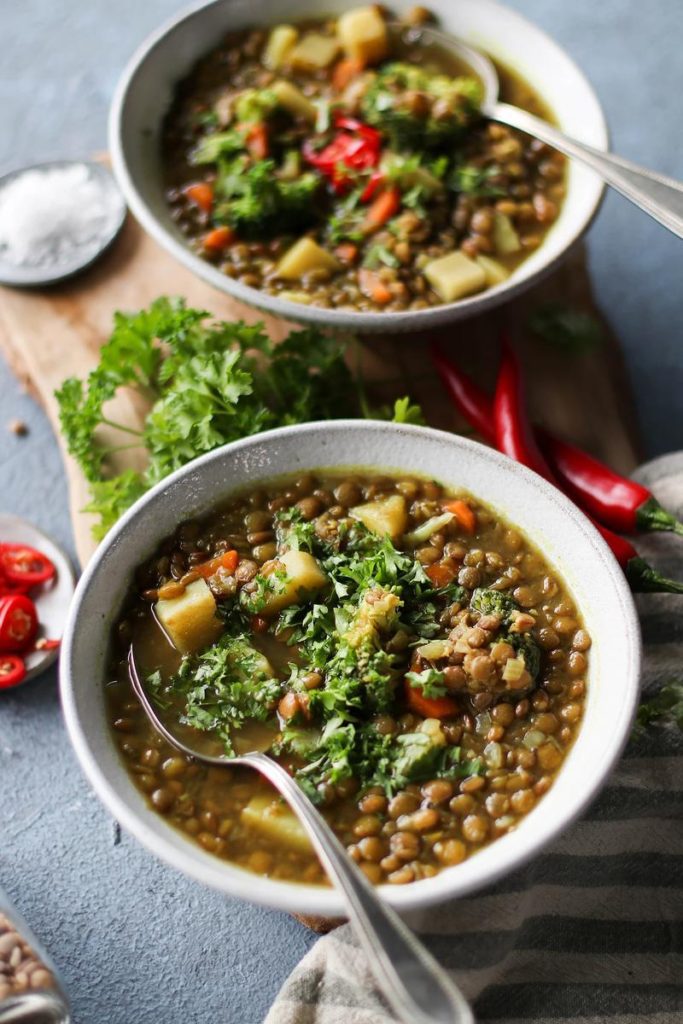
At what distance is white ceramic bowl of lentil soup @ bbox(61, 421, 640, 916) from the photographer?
140 inches

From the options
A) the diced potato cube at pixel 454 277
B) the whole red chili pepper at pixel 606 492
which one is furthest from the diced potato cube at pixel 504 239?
the whole red chili pepper at pixel 606 492

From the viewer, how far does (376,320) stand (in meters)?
4.69

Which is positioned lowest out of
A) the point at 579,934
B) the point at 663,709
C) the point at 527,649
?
the point at 579,934

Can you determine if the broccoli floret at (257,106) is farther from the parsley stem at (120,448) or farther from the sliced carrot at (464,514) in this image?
the sliced carrot at (464,514)

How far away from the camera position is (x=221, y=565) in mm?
4023

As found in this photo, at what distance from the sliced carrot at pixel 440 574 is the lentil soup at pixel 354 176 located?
4.74 ft

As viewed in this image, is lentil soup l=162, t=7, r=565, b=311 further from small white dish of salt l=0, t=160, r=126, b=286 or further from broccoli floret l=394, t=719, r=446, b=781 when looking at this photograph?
broccoli floret l=394, t=719, r=446, b=781

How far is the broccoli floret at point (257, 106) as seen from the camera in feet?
17.7

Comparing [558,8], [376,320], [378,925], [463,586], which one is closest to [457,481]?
[463,586]

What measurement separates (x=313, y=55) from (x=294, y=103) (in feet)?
1.40

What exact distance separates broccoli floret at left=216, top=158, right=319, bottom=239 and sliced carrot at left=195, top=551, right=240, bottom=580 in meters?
1.82

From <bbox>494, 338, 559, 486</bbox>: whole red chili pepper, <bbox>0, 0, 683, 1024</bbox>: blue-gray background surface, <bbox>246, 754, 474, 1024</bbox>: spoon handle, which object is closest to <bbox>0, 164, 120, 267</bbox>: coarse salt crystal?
<bbox>0, 0, 683, 1024</bbox>: blue-gray background surface

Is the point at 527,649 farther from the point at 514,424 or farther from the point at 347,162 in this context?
the point at 347,162

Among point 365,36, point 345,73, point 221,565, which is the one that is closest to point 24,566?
point 221,565
